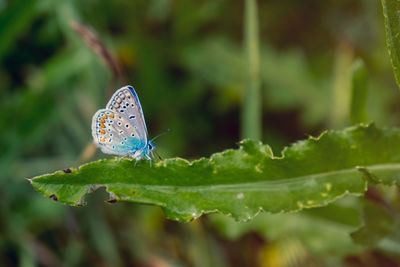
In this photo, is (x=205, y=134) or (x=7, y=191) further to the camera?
(x=205, y=134)

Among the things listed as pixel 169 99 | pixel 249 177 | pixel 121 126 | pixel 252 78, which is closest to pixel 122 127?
pixel 121 126

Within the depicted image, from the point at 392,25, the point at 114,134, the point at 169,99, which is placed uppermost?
the point at 392,25

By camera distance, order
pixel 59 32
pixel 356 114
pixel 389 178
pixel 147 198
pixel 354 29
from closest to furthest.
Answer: pixel 147 198 → pixel 389 178 → pixel 356 114 → pixel 59 32 → pixel 354 29

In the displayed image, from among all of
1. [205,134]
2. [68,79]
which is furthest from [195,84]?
[68,79]

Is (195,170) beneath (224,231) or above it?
above

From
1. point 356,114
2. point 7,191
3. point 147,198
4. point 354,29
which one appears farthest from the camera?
point 354,29

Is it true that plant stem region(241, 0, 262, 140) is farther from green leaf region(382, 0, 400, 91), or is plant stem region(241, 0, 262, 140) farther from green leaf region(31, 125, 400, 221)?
green leaf region(382, 0, 400, 91)

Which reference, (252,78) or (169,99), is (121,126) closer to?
(252,78)

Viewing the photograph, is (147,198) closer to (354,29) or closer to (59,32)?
(59,32)
